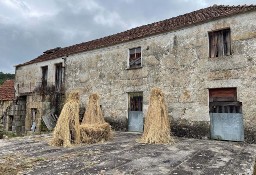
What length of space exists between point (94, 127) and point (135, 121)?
419 cm

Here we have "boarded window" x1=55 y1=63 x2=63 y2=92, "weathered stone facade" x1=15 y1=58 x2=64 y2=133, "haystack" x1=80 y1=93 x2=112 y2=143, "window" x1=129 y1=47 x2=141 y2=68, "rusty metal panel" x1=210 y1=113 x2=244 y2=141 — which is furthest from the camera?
"boarded window" x1=55 y1=63 x2=63 y2=92

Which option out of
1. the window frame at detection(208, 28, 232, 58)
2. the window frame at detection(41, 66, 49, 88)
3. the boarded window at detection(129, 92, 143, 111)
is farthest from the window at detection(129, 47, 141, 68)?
the window frame at detection(41, 66, 49, 88)

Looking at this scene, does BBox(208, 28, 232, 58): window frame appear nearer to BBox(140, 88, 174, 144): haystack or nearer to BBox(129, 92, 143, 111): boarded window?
BBox(140, 88, 174, 144): haystack

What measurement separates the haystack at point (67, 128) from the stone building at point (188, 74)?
193 inches

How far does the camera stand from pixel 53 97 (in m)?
16.8

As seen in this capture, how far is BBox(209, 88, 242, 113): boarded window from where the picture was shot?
9859mm

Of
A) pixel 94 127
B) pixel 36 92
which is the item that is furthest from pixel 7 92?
pixel 94 127

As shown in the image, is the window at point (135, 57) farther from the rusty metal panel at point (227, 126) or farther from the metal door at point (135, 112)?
the rusty metal panel at point (227, 126)

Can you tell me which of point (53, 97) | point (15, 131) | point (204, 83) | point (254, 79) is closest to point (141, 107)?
point (204, 83)

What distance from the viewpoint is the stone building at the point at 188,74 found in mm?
9766

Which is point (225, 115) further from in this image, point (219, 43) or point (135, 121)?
point (135, 121)

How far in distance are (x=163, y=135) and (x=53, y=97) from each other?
10180mm

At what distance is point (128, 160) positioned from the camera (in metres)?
6.29

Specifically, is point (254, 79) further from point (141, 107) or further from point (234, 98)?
point (141, 107)
